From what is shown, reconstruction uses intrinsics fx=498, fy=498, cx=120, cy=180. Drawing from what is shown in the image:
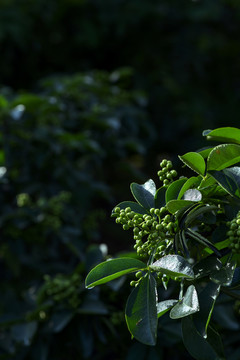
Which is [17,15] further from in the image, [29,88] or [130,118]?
[130,118]

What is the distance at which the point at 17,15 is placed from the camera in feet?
11.0

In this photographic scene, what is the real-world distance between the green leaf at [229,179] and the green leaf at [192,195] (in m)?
0.04

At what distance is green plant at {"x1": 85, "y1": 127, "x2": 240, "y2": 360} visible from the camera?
0.78 metres

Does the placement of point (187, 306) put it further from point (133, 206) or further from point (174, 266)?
point (133, 206)

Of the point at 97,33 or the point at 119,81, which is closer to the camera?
the point at 119,81

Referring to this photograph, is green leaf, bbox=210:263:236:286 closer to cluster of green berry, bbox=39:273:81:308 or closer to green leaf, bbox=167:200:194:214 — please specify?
green leaf, bbox=167:200:194:214

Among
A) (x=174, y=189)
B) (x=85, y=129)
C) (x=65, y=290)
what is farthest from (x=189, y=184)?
(x=85, y=129)

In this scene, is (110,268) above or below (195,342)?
above

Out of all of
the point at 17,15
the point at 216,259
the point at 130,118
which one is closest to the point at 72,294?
the point at 216,259

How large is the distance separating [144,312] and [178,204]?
0.59 ft

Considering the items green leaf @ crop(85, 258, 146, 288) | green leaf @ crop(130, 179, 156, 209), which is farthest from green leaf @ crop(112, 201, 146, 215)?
green leaf @ crop(85, 258, 146, 288)

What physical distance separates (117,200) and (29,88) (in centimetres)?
109

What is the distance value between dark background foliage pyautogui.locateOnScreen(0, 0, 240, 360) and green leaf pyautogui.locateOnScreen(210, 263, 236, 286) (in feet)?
1.98

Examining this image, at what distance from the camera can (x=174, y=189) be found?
2.84ft
